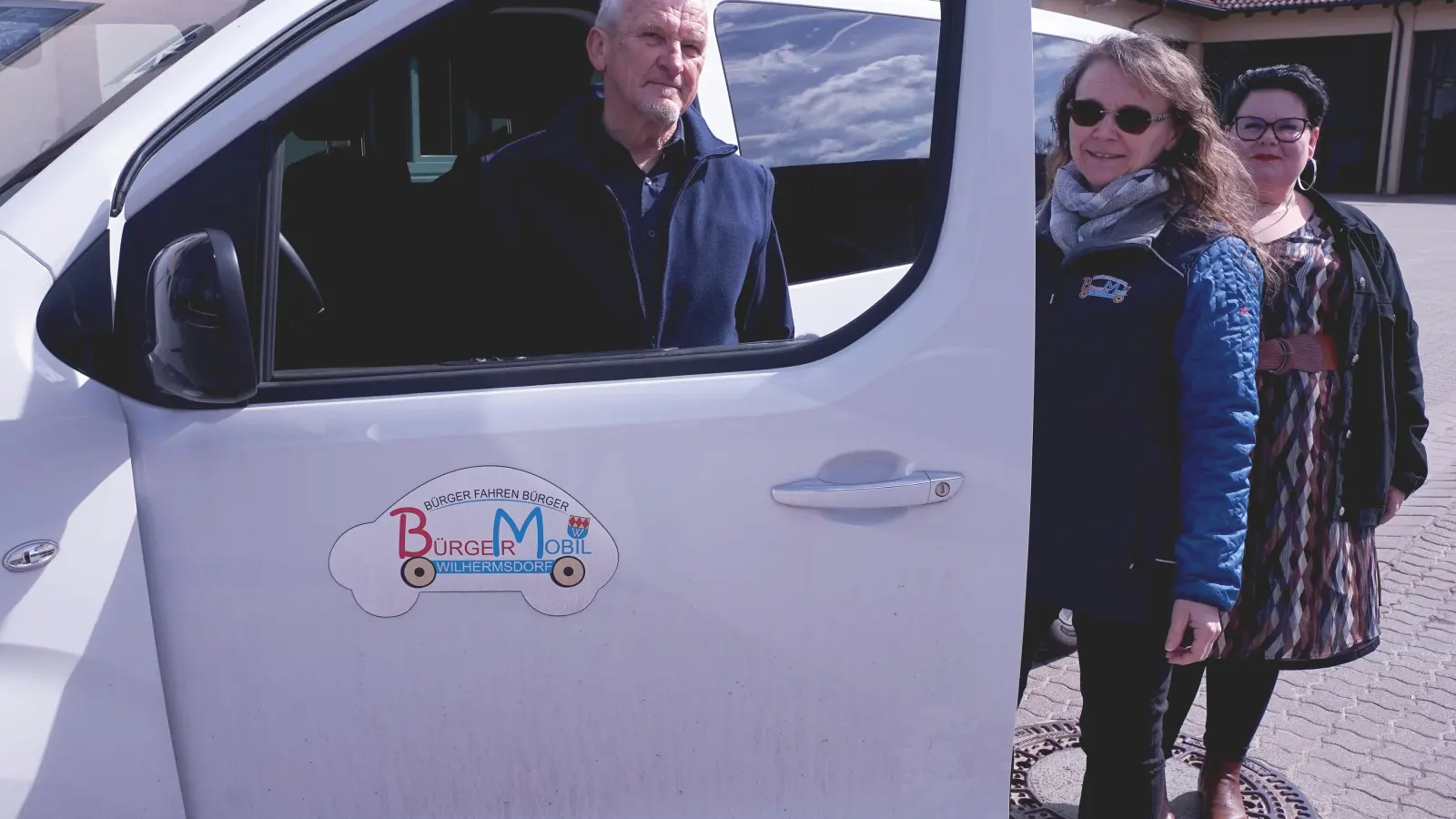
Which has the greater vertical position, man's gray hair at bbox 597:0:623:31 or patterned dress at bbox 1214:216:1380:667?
man's gray hair at bbox 597:0:623:31

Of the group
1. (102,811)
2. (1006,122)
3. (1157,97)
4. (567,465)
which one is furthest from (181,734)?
(1157,97)

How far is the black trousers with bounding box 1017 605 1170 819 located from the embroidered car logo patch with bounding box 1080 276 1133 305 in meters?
0.60

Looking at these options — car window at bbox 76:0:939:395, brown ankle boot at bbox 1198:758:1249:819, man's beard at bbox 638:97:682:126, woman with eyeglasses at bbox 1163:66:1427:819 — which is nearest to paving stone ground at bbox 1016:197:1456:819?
brown ankle boot at bbox 1198:758:1249:819

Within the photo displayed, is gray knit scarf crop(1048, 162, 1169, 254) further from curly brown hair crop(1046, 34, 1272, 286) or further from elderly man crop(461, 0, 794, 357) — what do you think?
elderly man crop(461, 0, 794, 357)

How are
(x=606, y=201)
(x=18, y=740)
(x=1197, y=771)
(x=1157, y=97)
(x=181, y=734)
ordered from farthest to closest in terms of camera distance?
(x=1197, y=771)
(x=1157, y=97)
(x=606, y=201)
(x=181, y=734)
(x=18, y=740)

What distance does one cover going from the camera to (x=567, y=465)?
5.60 feet

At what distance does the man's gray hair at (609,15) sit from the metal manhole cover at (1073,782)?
6.29 feet

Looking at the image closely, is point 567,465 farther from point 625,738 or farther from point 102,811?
point 102,811

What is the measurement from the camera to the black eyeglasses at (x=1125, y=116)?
7.46 feet

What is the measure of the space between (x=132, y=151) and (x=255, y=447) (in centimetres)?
45

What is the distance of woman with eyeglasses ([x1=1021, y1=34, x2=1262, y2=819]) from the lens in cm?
212

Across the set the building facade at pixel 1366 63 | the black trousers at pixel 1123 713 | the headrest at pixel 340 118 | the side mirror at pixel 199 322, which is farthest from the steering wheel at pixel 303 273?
the building facade at pixel 1366 63

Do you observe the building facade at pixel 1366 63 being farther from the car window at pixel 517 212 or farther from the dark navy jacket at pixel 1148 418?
the dark navy jacket at pixel 1148 418

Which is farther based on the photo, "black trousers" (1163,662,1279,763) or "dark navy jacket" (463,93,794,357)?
"black trousers" (1163,662,1279,763)
